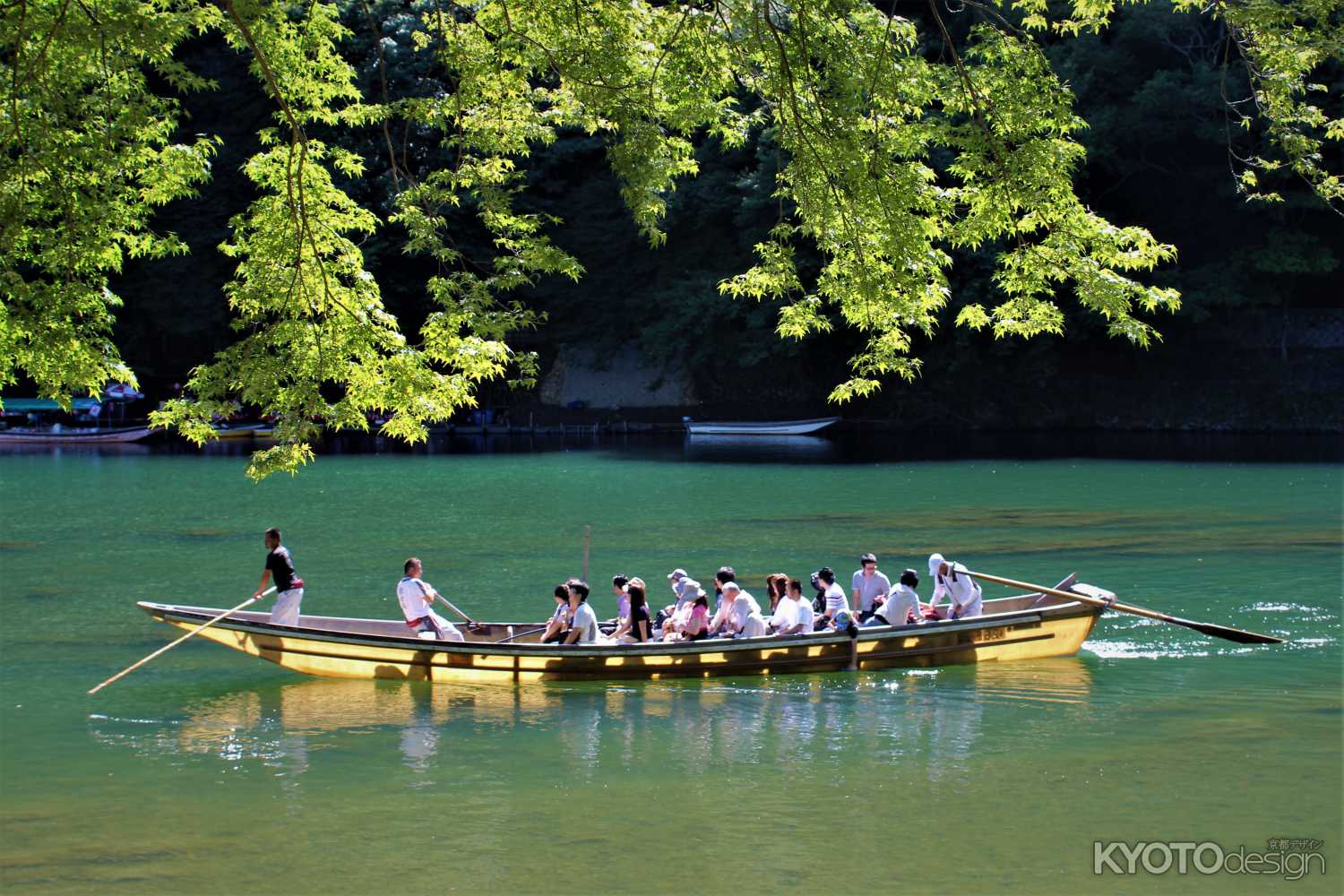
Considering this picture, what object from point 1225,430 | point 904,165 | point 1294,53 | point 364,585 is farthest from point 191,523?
point 1225,430

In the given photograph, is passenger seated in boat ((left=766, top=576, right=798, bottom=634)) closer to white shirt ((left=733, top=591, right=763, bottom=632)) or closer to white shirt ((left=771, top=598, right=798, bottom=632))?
white shirt ((left=771, top=598, right=798, bottom=632))

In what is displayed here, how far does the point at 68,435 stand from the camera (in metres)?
52.7

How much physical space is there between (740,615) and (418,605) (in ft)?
11.7

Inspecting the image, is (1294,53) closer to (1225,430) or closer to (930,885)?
(930,885)

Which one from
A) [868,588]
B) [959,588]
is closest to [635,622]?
[868,588]

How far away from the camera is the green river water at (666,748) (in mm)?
9328

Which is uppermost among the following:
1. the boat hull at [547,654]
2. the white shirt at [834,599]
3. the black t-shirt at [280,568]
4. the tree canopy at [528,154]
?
the tree canopy at [528,154]

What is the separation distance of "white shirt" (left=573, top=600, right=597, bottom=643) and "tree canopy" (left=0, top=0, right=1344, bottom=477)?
137 inches

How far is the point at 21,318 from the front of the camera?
1009cm

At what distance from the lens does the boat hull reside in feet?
46.2

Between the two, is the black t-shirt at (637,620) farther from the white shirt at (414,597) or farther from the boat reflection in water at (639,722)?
the white shirt at (414,597)

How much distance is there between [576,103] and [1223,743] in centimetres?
822

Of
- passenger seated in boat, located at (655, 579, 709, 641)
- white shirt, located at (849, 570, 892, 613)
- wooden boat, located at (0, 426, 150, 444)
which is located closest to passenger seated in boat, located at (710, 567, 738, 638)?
passenger seated in boat, located at (655, 579, 709, 641)

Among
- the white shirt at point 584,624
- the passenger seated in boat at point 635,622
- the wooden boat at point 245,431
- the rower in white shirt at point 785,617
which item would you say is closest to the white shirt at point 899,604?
the rower in white shirt at point 785,617
